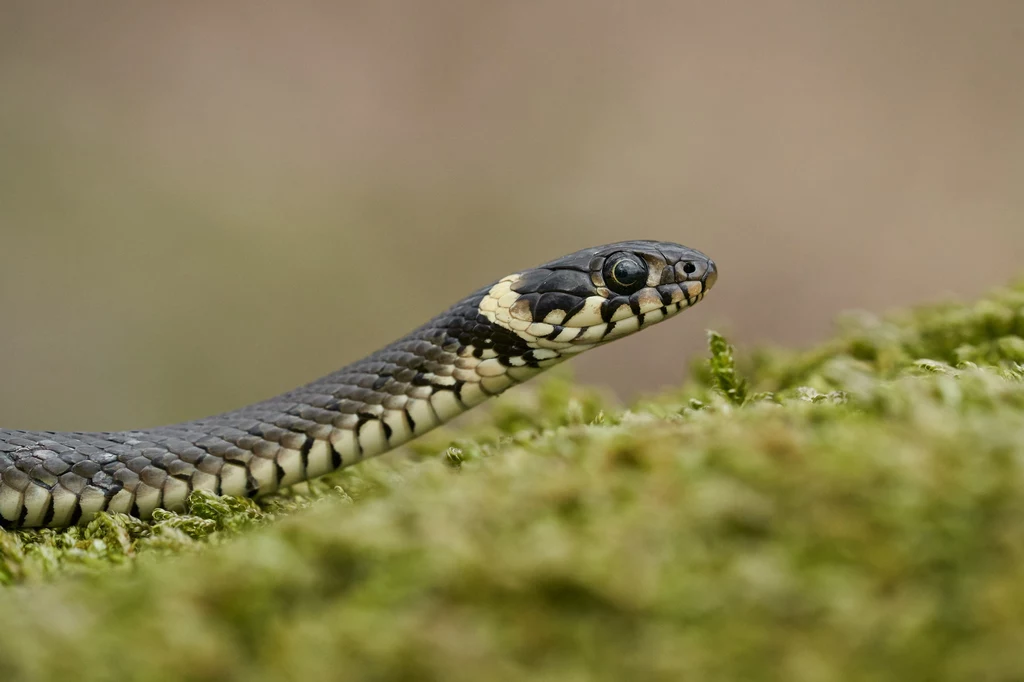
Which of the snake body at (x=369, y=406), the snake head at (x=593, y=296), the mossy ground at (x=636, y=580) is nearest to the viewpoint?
the mossy ground at (x=636, y=580)

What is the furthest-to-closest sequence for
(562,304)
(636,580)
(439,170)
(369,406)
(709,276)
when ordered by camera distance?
(439,170), (709,276), (562,304), (369,406), (636,580)

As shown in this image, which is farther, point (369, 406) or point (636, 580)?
point (369, 406)

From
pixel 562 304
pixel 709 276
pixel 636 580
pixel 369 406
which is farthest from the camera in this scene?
pixel 709 276

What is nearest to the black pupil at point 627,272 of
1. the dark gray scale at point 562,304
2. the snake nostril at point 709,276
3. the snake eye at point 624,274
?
the snake eye at point 624,274

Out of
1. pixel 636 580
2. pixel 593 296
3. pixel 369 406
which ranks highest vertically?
pixel 593 296

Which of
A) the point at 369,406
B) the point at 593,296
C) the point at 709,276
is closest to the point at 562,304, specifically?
the point at 593,296

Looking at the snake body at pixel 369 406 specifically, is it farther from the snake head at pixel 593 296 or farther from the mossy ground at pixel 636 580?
the mossy ground at pixel 636 580

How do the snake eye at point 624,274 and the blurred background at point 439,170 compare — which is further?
the blurred background at point 439,170

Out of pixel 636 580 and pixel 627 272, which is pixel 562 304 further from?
pixel 636 580

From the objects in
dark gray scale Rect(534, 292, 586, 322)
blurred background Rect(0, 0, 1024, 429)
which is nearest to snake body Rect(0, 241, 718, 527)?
dark gray scale Rect(534, 292, 586, 322)
